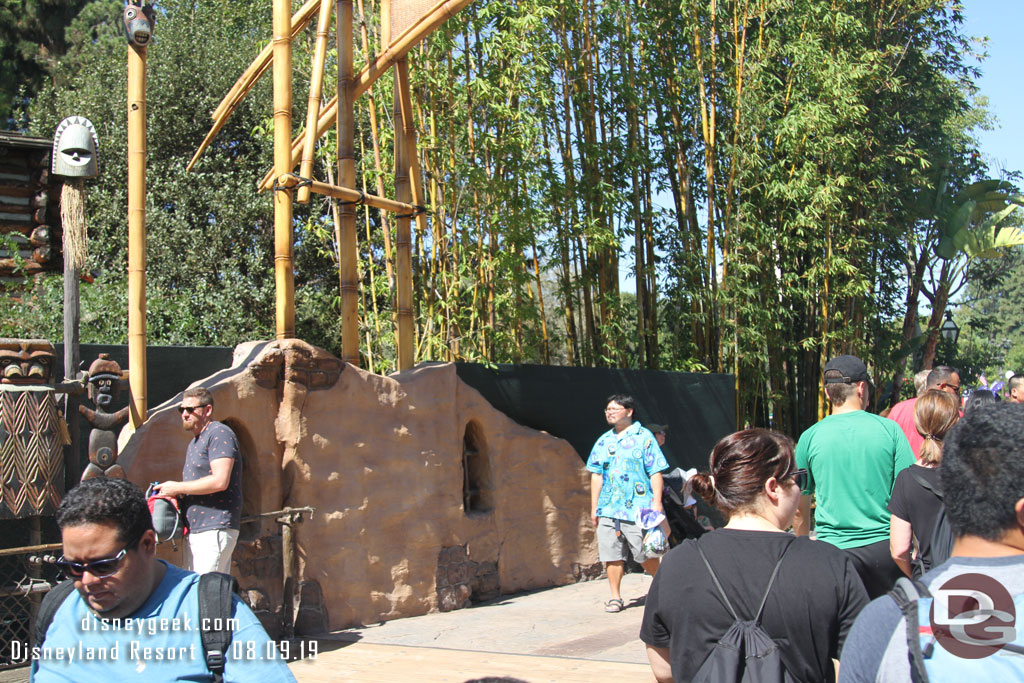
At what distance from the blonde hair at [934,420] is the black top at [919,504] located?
134mm

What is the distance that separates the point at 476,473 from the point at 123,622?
5.24 m

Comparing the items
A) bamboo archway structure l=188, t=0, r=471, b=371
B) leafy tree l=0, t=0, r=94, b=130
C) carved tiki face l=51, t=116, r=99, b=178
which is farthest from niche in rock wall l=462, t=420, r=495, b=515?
leafy tree l=0, t=0, r=94, b=130

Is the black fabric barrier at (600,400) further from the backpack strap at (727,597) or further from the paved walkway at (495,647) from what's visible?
the backpack strap at (727,597)

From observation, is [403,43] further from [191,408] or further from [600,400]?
[600,400]

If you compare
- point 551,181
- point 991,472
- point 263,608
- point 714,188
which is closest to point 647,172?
point 714,188

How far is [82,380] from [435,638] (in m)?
2.42

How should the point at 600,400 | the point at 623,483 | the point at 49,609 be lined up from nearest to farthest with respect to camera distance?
the point at 49,609
the point at 623,483
the point at 600,400

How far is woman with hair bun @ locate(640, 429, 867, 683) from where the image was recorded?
2.11 metres

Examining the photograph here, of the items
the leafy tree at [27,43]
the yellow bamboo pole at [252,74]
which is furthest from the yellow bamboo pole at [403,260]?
the leafy tree at [27,43]

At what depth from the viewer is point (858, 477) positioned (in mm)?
3898

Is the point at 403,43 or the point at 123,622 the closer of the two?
the point at 123,622

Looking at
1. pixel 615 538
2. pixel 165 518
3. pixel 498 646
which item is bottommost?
pixel 498 646

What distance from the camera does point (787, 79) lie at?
35.8 ft

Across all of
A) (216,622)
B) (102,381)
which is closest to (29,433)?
(102,381)
